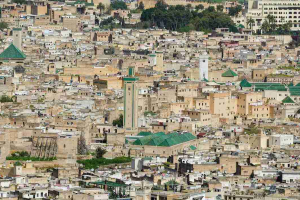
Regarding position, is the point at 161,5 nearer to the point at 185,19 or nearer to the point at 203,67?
the point at 185,19

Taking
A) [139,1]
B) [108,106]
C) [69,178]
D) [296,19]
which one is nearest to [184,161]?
[69,178]

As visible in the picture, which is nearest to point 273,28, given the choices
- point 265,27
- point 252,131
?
point 265,27

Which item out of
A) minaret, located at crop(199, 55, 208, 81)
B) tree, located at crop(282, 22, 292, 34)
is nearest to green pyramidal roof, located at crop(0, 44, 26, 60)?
minaret, located at crop(199, 55, 208, 81)

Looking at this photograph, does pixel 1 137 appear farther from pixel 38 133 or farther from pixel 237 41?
pixel 237 41

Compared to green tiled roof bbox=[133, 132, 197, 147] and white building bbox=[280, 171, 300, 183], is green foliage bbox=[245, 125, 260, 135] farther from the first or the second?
white building bbox=[280, 171, 300, 183]

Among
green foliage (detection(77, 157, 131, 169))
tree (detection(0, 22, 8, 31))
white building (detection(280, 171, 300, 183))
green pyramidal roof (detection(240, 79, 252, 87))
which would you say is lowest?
green foliage (detection(77, 157, 131, 169))

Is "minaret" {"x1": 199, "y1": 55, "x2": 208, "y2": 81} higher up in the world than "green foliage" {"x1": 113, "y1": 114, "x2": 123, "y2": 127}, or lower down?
higher up

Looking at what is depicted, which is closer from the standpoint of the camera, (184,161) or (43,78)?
(184,161)
